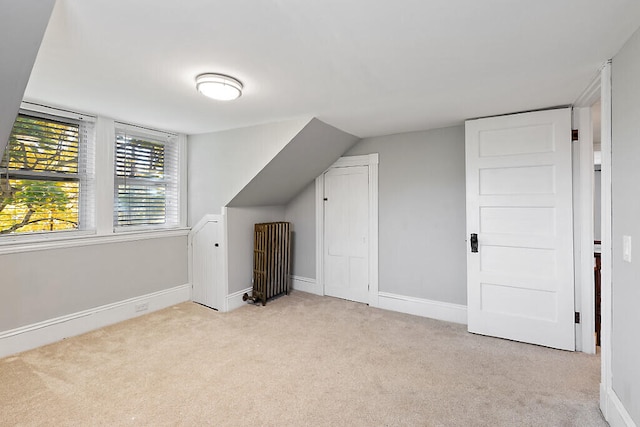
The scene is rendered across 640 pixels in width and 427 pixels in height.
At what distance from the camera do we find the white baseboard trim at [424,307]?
3402 millimetres

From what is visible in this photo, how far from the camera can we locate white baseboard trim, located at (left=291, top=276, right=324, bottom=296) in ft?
14.5

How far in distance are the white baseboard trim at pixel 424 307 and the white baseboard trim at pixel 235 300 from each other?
66.7 inches

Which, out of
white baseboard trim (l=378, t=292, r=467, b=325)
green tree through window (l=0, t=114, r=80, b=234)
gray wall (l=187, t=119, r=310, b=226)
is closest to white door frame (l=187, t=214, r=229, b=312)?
gray wall (l=187, t=119, r=310, b=226)

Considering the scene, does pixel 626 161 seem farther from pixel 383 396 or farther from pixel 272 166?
pixel 272 166

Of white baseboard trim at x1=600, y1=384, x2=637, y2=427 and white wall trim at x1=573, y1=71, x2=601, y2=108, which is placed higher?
white wall trim at x1=573, y1=71, x2=601, y2=108

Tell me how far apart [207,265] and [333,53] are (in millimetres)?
2988

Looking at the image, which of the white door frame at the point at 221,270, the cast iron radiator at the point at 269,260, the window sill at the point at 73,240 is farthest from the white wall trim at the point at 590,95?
the window sill at the point at 73,240

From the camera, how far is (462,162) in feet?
11.1

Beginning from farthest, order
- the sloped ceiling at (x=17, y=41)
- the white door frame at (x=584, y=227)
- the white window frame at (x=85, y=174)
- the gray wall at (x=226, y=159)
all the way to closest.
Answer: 1. the gray wall at (x=226, y=159)
2. the white window frame at (x=85, y=174)
3. the white door frame at (x=584, y=227)
4. the sloped ceiling at (x=17, y=41)

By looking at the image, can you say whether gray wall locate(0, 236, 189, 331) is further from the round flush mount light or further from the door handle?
the door handle

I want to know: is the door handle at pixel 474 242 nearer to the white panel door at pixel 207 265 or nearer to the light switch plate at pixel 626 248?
the light switch plate at pixel 626 248

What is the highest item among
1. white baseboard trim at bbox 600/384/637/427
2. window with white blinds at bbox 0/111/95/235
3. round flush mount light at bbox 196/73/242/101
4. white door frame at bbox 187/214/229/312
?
round flush mount light at bbox 196/73/242/101

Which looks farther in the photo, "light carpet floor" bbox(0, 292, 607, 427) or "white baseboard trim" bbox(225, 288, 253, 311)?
"white baseboard trim" bbox(225, 288, 253, 311)

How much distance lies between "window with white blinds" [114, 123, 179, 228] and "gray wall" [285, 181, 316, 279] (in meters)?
1.58
